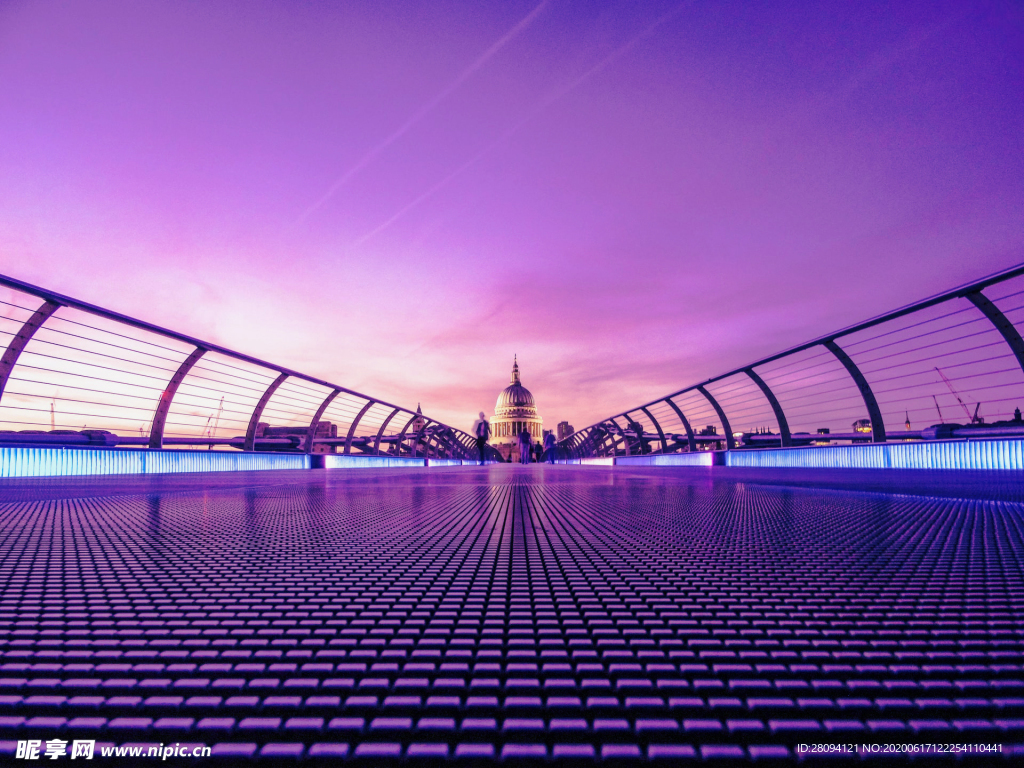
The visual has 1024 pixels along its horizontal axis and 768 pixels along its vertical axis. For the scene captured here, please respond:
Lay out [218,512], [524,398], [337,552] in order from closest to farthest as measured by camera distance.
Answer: [337,552] < [218,512] < [524,398]

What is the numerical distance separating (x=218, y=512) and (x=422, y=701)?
217cm

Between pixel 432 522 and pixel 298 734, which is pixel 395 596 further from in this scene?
pixel 432 522

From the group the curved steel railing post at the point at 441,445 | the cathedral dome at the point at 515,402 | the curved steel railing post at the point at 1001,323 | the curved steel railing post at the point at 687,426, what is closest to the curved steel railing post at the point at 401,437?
the curved steel railing post at the point at 441,445

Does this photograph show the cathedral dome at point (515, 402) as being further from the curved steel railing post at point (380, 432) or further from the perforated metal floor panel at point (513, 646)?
the perforated metal floor panel at point (513, 646)

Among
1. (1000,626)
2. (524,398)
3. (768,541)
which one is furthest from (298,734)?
(524,398)

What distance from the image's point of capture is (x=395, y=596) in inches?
37.8

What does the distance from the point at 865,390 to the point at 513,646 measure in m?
6.37

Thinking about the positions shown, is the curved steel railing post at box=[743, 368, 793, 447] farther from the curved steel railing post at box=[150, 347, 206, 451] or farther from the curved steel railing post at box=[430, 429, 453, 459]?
the curved steel railing post at box=[430, 429, 453, 459]

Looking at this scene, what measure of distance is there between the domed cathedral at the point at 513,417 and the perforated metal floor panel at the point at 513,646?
100049 millimetres

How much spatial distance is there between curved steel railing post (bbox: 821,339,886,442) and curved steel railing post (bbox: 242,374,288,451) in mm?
8430

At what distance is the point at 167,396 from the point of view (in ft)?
21.6

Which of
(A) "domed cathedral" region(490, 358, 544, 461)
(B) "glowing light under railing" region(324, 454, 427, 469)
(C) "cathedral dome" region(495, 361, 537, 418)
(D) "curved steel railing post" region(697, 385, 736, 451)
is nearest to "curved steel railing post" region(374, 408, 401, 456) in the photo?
(B) "glowing light under railing" region(324, 454, 427, 469)

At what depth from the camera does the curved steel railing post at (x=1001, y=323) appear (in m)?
3.91

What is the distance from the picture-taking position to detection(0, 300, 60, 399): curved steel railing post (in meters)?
4.64
